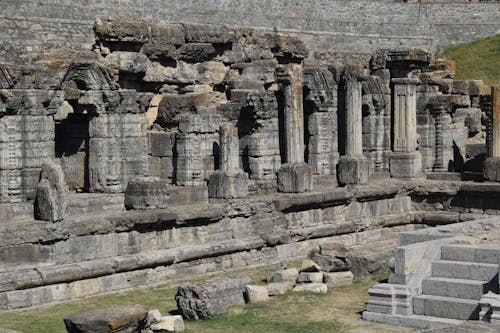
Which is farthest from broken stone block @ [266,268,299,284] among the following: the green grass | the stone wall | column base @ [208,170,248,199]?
the green grass

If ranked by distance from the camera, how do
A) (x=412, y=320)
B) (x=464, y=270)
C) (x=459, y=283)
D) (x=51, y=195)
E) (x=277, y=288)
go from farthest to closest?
1. (x=277, y=288)
2. (x=51, y=195)
3. (x=464, y=270)
4. (x=459, y=283)
5. (x=412, y=320)

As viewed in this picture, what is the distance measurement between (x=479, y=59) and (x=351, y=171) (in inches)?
944

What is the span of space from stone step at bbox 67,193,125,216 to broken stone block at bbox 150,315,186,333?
3.63 metres

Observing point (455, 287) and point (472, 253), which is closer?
point (455, 287)

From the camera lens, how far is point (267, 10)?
142ft

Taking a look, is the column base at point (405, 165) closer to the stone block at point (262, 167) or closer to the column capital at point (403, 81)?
the column capital at point (403, 81)

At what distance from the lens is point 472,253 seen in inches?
623

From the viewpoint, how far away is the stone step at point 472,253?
1559 centimetres

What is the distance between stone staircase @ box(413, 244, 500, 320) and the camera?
49.2ft

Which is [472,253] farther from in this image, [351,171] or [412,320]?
[351,171]

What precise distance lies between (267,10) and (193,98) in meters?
22.6

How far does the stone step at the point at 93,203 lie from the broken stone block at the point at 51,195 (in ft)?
2.22

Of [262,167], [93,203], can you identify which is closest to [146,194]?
[93,203]

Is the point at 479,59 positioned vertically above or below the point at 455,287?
above
